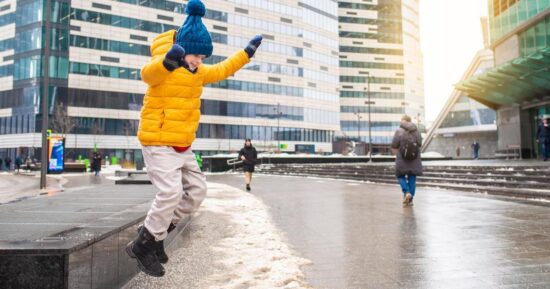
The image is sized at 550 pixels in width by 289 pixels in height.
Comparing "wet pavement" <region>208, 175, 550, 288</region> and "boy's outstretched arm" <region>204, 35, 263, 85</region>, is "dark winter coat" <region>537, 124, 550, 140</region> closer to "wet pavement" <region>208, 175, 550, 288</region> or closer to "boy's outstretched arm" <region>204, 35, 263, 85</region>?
"wet pavement" <region>208, 175, 550, 288</region>

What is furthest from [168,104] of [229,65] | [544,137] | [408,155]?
[544,137]

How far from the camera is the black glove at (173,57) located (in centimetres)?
287

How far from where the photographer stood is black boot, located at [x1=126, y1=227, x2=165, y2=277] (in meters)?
2.98

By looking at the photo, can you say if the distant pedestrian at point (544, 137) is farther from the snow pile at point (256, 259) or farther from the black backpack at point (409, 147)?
the snow pile at point (256, 259)

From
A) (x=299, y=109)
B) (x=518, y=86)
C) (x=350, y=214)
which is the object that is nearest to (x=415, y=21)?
(x=299, y=109)

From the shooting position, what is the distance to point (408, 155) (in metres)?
9.14

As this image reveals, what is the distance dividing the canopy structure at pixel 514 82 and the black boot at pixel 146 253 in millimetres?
18600

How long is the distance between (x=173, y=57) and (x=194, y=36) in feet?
1.24

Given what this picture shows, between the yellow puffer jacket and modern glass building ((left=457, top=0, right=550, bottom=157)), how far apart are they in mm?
18474

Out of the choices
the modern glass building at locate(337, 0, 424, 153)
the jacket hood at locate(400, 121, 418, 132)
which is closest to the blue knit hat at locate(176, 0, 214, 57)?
the jacket hood at locate(400, 121, 418, 132)

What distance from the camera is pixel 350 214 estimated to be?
798cm

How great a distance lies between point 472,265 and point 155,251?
9.94 feet

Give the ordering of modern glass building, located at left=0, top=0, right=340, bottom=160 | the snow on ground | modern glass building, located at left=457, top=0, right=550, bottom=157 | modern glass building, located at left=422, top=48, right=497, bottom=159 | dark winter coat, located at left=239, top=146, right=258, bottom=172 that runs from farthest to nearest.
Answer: modern glass building, located at left=422, top=48, right=497, bottom=159 < modern glass building, located at left=0, top=0, right=340, bottom=160 < modern glass building, located at left=457, top=0, right=550, bottom=157 < dark winter coat, located at left=239, top=146, right=258, bottom=172 < the snow on ground

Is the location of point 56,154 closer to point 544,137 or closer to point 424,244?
point 424,244
